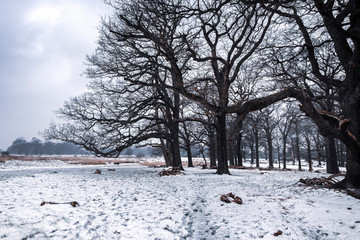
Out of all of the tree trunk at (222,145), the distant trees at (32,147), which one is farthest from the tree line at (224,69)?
the distant trees at (32,147)

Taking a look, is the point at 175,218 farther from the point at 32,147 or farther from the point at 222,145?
the point at 32,147

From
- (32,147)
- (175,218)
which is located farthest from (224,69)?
(32,147)

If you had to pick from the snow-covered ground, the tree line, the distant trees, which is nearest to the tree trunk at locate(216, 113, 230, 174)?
the tree line

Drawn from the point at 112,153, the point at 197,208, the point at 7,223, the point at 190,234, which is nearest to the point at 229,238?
the point at 190,234

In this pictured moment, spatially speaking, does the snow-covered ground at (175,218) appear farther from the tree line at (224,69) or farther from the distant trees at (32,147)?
the distant trees at (32,147)

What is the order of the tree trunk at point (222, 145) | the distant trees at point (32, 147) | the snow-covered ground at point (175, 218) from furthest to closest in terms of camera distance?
1. the distant trees at point (32, 147)
2. the tree trunk at point (222, 145)
3. the snow-covered ground at point (175, 218)

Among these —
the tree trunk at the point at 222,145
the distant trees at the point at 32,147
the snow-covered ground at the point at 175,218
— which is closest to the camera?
the snow-covered ground at the point at 175,218

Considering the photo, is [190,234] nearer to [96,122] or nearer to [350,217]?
[350,217]

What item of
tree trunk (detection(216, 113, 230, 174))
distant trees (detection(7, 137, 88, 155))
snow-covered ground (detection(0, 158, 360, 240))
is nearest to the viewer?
snow-covered ground (detection(0, 158, 360, 240))

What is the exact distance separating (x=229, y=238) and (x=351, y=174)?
4841mm

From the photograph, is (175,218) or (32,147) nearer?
(175,218)

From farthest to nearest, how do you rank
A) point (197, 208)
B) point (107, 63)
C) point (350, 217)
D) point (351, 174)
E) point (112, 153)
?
point (112, 153) → point (107, 63) → point (351, 174) → point (197, 208) → point (350, 217)

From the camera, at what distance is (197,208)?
4.33 metres

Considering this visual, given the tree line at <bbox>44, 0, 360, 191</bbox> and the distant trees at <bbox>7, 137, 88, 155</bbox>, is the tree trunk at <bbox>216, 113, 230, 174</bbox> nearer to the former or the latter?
the tree line at <bbox>44, 0, 360, 191</bbox>
